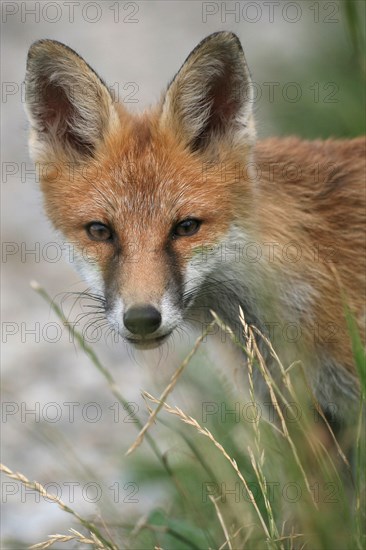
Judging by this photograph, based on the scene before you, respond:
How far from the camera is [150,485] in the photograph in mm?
5734

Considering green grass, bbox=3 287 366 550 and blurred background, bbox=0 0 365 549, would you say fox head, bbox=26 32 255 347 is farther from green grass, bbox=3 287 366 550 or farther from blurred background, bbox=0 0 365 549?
green grass, bbox=3 287 366 550

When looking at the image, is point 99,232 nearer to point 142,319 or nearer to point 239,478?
point 142,319

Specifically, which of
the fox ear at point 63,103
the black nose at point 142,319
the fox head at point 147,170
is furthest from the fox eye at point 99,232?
the black nose at point 142,319

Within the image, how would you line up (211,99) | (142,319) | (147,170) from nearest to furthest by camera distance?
1. (142,319)
2. (147,170)
3. (211,99)

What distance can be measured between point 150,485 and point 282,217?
5.85ft

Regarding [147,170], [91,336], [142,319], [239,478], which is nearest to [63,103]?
[147,170]

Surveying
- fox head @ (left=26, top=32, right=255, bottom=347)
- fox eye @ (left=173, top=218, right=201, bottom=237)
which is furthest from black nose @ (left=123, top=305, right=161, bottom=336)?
fox eye @ (left=173, top=218, right=201, bottom=237)

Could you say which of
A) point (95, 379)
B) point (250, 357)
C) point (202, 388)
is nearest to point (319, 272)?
point (202, 388)

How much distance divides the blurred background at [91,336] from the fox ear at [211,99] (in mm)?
609

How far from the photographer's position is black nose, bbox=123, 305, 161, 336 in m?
4.48

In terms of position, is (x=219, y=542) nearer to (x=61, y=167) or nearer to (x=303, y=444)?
(x=303, y=444)

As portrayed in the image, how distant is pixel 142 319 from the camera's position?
14.7ft

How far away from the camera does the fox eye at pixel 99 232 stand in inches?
198

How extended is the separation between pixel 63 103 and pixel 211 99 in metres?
0.86
